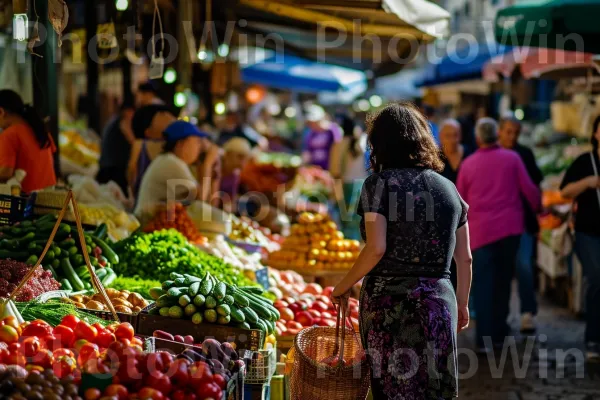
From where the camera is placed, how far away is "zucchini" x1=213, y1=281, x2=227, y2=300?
5.51 m

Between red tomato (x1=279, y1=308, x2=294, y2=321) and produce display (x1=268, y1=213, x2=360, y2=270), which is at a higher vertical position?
produce display (x1=268, y1=213, x2=360, y2=270)

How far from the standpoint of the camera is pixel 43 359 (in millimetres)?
4324

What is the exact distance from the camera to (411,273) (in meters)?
4.88

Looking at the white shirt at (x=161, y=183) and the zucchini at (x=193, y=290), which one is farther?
the white shirt at (x=161, y=183)

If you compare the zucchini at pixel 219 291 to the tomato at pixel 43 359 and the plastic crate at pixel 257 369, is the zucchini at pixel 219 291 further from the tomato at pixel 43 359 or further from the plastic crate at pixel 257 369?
the tomato at pixel 43 359

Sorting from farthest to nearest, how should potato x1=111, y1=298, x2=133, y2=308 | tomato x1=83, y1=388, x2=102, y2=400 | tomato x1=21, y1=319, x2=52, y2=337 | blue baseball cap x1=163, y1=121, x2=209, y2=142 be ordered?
blue baseball cap x1=163, y1=121, x2=209, y2=142
potato x1=111, y1=298, x2=133, y2=308
tomato x1=21, y1=319, x2=52, y2=337
tomato x1=83, y1=388, x2=102, y2=400

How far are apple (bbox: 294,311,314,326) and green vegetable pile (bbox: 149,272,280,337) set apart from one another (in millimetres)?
1066

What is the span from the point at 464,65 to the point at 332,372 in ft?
46.0

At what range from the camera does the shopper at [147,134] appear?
1024 cm

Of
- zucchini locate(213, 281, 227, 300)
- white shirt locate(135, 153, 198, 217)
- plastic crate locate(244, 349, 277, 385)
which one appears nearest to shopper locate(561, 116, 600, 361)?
white shirt locate(135, 153, 198, 217)

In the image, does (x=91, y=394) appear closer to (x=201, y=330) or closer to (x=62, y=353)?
(x=62, y=353)

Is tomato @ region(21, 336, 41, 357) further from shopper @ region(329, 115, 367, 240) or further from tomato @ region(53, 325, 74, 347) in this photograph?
shopper @ region(329, 115, 367, 240)

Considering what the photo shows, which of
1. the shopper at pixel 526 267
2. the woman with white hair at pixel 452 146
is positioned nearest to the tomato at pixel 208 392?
the woman with white hair at pixel 452 146

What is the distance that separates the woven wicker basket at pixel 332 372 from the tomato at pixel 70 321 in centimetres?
118
